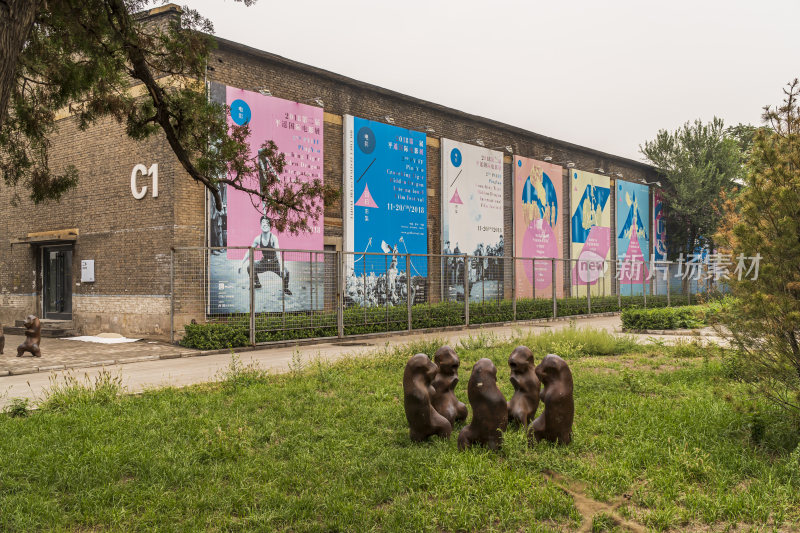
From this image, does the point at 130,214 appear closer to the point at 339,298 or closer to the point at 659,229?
the point at 339,298

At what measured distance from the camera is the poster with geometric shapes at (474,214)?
2066cm

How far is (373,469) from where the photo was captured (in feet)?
14.9

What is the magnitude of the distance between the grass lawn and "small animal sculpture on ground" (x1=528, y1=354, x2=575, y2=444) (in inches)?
6.1

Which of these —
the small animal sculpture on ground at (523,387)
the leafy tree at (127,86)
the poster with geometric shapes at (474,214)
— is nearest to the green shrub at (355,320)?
the poster with geometric shapes at (474,214)

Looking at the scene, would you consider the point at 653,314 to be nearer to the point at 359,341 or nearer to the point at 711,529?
the point at 359,341

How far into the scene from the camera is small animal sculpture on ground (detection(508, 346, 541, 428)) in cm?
534

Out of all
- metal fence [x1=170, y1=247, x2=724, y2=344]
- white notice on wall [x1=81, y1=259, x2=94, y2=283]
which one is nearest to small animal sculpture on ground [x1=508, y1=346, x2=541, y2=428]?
metal fence [x1=170, y1=247, x2=724, y2=344]

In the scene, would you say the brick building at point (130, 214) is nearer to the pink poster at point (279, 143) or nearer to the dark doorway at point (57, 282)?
the dark doorway at point (57, 282)

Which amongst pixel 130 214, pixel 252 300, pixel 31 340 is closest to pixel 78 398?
pixel 31 340

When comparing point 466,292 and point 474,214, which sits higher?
point 474,214

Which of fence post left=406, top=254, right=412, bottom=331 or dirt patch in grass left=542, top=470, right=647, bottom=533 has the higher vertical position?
fence post left=406, top=254, right=412, bottom=331

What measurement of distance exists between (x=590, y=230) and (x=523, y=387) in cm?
2571

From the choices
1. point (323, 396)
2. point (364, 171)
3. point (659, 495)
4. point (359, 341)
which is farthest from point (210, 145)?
point (364, 171)

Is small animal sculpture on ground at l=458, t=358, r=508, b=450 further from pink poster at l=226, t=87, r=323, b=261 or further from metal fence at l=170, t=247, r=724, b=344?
pink poster at l=226, t=87, r=323, b=261
